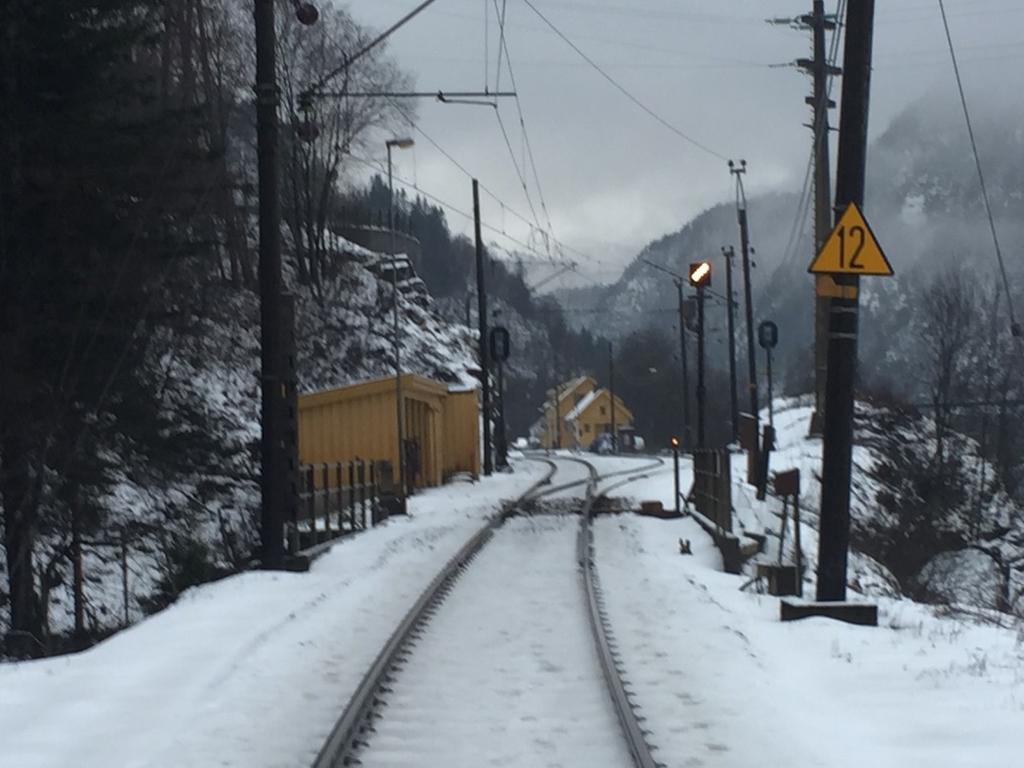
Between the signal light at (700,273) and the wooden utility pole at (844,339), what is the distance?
32.5 ft

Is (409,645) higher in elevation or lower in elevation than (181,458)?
lower

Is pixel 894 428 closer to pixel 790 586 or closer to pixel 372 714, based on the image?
pixel 790 586

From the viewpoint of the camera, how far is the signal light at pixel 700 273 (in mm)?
22281

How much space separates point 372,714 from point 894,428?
4081cm

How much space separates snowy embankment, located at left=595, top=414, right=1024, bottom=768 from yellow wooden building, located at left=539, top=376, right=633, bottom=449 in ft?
364

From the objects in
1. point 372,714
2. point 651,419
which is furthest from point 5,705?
point 651,419

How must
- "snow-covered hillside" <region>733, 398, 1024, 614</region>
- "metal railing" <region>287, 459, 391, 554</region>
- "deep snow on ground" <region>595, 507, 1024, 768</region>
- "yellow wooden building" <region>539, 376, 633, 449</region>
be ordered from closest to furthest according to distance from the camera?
"deep snow on ground" <region>595, 507, 1024, 768</region> < "metal railing" <region>287, 459, 391, 554</region> < "snow-covered hillside" <region>733, 398, 1024, 614</region> < "yellow wooden building" <region>539, 376, 633, 449</region>

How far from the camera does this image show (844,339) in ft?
40.2

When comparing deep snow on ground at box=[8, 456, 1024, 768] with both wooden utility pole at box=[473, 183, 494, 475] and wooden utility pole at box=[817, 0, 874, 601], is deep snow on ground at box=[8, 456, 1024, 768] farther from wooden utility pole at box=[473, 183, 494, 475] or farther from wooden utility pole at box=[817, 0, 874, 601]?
wooden utility pole at box=[473, 183, 494, 475]

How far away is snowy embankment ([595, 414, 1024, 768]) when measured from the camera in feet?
23.6

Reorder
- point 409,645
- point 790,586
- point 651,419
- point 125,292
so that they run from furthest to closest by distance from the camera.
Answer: point 651,419
point 125,292
point 790,586
point 409,645

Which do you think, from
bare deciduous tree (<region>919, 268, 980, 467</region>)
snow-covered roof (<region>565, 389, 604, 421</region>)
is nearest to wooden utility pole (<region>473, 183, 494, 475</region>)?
bare deciduous tree (<region>919, 268, 980, 467</region>)

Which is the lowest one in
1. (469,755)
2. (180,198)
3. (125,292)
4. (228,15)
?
(469,755)

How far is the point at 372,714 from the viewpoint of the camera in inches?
319
